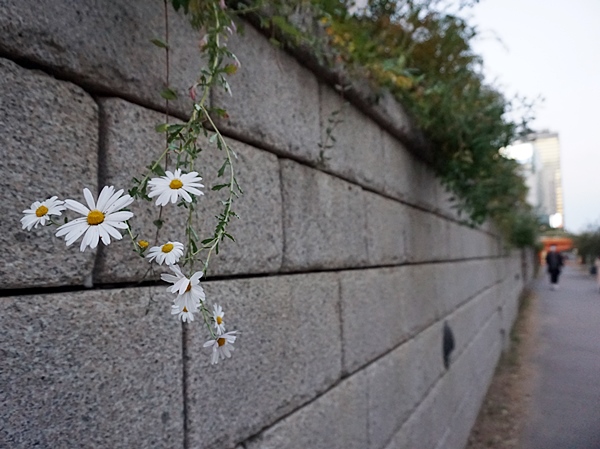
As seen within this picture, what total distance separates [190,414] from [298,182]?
1.03 m

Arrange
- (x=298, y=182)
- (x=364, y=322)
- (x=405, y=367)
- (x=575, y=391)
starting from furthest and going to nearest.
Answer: (x=575, y=391) → (x=405, y=367) → (x=364, y=322) → (x=298, y=182)

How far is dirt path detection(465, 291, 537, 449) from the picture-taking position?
5180 millimetres

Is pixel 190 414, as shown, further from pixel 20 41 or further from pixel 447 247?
pixel 447 247

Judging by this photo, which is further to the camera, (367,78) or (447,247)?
(447,247)

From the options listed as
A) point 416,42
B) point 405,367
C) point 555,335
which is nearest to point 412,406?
point 405,367

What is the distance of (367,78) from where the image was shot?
289 centimetres

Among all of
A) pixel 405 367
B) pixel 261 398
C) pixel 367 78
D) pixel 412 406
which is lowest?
pixel 412 406

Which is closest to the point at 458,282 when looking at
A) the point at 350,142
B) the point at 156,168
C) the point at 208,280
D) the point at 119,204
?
the point at 350,142

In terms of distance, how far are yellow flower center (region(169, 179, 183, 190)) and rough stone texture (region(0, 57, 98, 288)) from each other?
11.7 inches

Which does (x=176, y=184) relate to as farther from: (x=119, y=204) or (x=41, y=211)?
(x=41, y=211)

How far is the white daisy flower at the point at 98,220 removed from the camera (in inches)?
37.5

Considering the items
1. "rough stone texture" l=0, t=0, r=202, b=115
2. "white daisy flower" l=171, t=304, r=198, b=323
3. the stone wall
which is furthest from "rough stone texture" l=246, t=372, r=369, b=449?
"rough stone texture" l=0, t=0, r=202, b=115

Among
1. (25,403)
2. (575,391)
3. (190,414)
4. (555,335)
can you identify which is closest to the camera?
(25,403)

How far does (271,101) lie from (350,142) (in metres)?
0.83
